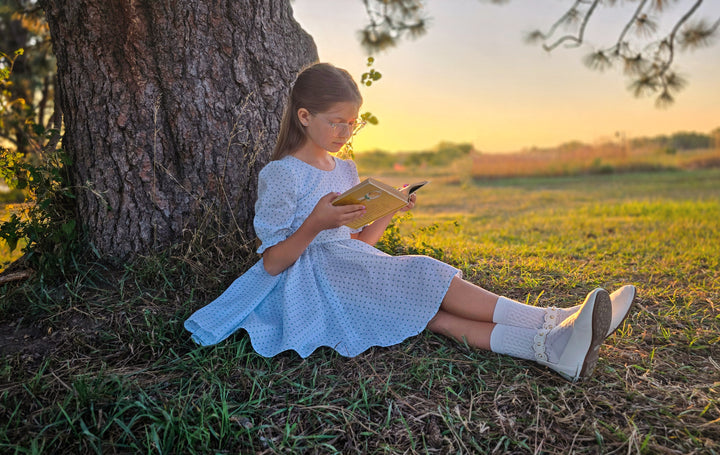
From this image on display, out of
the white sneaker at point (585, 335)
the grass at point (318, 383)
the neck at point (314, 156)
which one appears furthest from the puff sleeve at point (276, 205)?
the white sneaker at point (585, 335)

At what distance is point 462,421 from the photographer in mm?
1573

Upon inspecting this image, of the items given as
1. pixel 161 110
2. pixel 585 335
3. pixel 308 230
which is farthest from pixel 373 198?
pixel 161 110

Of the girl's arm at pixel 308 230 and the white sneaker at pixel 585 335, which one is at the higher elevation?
the girl's arm at pixel 308 230

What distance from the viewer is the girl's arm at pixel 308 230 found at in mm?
1894

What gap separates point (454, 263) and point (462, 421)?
1.54 meters

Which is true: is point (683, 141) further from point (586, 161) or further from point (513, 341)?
point (513, 341)

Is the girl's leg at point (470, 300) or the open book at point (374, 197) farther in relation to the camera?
the girl's leg at point (470, 300)

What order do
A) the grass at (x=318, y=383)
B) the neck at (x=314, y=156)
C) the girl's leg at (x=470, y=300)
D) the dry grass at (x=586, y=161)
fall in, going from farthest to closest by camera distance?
the dry grass at (x=586, y=161), the neck at (x=314, y=156), the girl's leg at (x=470, y=300), the grass at (x=318, y=383)

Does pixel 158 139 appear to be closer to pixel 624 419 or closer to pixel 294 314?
pixel 294 314

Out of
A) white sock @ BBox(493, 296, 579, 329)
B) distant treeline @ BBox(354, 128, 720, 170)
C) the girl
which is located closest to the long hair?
the girl

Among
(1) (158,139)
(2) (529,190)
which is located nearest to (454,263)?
(1) (158,139)

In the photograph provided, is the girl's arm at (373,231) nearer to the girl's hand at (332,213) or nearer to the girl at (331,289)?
the girl at (331,289)

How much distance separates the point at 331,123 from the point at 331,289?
2.19ft

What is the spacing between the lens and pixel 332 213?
1890mm
